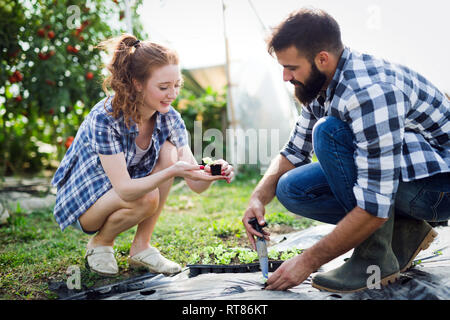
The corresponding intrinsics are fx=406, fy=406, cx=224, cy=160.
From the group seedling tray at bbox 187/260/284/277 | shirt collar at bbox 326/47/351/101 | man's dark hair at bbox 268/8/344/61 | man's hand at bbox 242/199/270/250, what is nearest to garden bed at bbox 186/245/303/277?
seedling tray at bbox 187/260/284/277

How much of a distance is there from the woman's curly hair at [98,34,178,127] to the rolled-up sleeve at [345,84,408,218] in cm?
104

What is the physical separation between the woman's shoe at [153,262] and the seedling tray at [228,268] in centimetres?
11

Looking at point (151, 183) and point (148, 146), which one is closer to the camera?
point (151, 183)

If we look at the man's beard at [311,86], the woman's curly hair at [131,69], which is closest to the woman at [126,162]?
the woman's curly hair at [131,69]

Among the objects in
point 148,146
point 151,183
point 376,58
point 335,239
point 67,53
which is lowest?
point 335,239

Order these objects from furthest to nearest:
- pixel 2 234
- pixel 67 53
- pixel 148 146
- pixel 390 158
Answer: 1. pixel 67 53
2. pixel 2 234
3. pixel 148 146
4. pixel 390 158

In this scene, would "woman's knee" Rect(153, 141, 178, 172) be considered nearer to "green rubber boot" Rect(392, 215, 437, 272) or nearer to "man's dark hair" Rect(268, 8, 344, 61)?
"man's dark hair" Rect(268, 8, 344, 61)

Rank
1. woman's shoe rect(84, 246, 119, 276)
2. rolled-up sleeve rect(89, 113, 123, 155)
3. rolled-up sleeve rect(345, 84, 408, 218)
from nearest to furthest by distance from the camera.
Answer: rolled-up sleeve rect(345, 84, 408, 218) < rolled-up sleeve rect(89, 113, 123, 155) < woman's shoe rect(84, 246, 119, 276)

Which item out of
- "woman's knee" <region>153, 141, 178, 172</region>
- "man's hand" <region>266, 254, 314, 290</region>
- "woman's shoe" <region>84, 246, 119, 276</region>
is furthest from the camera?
"woman's knee" <region>153, 141, 178, 172</region>

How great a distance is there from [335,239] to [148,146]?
3.92 feet

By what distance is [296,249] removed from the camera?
7.73 ft

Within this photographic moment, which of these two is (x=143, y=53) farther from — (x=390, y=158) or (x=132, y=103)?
(x=390, y=158)

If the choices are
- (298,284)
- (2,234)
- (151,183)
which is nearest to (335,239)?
(298,284)

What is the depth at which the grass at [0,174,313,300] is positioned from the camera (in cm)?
215
